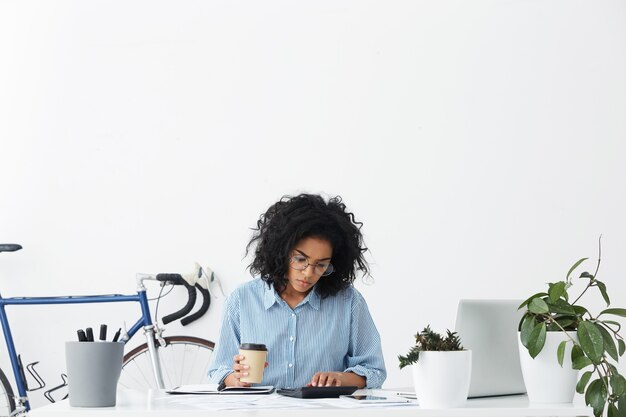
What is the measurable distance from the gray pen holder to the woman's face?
2.48 ft

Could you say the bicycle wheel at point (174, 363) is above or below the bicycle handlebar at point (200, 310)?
below

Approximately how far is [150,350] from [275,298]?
1.39 metres

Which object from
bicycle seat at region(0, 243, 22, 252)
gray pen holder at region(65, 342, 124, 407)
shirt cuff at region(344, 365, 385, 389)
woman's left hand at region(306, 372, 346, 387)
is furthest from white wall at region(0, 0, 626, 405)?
gray pen holder at region(65, 342, 124, 407)

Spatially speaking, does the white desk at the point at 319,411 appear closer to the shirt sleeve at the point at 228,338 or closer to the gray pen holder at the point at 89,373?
the gray pen holder at the point at 89,373

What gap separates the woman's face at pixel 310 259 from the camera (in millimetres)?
2396

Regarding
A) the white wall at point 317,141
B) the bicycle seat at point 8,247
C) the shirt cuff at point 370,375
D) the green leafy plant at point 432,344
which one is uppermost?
the white wall at point 317,141

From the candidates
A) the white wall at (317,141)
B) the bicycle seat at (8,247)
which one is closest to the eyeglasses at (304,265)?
the white wall at (317,141)

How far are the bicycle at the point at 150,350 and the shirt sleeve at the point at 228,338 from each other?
1.26 m

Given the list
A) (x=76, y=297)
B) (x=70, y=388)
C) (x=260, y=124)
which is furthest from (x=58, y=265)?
(x=70, y=388)

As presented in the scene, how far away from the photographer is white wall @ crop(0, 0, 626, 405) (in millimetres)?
3844

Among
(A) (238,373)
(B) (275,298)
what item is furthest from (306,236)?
(A) (238,373)

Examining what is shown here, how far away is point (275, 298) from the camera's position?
→ 252 cm

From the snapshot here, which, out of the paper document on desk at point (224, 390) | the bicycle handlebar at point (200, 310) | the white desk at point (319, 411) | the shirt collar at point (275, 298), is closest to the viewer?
the white desk at point (319, 411)

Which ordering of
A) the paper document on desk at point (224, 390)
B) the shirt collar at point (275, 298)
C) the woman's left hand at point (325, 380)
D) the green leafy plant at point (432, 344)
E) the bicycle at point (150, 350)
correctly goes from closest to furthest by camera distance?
the green leafy plant at point (432, 344)
the paper document on desk at point (224, 390)
the woman's left hand at point (325, 380)
the shirt collar at point (275, 298)
the bicycle at point (150, 350)
